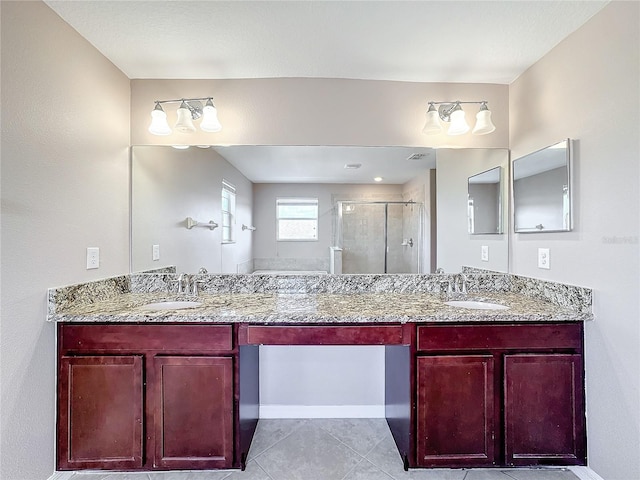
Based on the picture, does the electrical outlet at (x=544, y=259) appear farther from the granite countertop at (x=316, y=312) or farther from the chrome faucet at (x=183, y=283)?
the chrome faucet at (x=183, y=283)

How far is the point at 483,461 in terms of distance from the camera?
61.7 inches

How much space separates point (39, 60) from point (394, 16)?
1.68 m

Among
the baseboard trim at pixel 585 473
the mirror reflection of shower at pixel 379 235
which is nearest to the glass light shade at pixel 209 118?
the mirror reflection of shower at pixel 379 235

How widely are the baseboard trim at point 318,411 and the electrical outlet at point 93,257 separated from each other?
1387mm

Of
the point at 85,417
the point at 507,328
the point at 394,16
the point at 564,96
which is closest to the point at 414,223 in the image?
the point at 507,328

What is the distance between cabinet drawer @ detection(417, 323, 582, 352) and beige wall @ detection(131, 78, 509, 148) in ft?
4.09

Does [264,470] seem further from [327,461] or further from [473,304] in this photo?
[473,304]

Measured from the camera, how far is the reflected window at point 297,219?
7.38 feet

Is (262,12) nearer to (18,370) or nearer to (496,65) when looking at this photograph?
(496,65)

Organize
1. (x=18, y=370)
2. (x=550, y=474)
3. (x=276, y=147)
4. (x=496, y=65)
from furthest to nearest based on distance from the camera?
(x=276, y=147) < (x=496, y=65) < (x=550, y=474) < (x=18, y=370)

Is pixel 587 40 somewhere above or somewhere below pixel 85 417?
above

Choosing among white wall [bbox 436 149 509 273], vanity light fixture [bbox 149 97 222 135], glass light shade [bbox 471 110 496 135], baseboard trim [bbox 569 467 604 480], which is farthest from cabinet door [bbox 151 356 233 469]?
glass light shade [bbox 471 110 496 135]

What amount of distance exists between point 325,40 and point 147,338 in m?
1.80

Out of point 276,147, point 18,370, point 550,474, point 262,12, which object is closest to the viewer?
point 18,370
